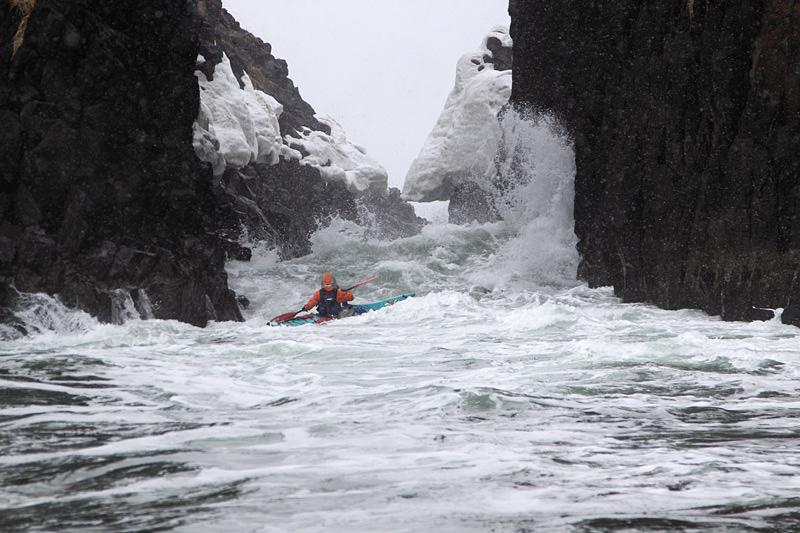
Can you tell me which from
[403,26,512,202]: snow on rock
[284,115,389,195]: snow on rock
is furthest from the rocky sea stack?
[403,26,512,202]: snow on rock

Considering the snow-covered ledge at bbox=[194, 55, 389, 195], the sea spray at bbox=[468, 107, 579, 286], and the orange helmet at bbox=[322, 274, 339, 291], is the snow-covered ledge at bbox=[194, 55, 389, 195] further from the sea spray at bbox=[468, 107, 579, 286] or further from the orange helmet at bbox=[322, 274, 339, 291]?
the sea spray at bbox=[468, 107, 579, 286]

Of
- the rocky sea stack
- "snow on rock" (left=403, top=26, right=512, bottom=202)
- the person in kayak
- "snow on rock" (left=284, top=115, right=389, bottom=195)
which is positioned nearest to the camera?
the rocky sea stack

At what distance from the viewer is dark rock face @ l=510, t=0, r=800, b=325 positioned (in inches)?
351

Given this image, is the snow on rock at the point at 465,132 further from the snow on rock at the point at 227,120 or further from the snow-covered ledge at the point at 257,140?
the snow on rock at the point at 227,120

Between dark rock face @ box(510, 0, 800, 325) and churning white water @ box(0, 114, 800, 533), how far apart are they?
3.19 feet

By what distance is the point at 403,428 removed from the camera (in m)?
4.27

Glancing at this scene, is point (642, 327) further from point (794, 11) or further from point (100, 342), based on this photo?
point (100, 342)

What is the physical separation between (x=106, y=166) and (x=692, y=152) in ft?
28.8

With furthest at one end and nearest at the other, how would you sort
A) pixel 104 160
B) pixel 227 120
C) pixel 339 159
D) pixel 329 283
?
pixel 339 159 < pixel 227 120 < pixel 329 283 < pixel 104 160

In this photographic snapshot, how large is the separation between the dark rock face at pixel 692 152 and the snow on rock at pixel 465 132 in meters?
16.2

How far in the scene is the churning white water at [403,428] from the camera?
271 cm

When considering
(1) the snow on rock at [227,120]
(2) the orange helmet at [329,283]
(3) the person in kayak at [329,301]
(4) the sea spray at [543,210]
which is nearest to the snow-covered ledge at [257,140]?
(1) the snow on rock at [227,120]

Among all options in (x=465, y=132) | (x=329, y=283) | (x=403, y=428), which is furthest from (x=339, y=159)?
(x=403, y=428)

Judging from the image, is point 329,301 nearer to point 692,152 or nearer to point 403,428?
point 692,152
